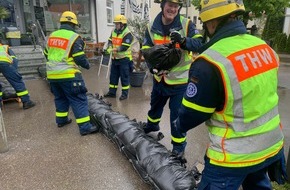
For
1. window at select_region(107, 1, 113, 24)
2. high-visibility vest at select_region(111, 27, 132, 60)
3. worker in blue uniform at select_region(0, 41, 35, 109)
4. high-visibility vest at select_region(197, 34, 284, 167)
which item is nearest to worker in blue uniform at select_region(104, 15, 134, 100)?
high-visibility vest at select_region(111, 27, 132, 60)

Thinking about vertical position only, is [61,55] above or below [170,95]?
above

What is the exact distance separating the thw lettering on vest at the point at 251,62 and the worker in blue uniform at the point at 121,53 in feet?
14.4

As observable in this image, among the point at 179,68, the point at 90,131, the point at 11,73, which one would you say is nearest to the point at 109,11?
the point at 11,73

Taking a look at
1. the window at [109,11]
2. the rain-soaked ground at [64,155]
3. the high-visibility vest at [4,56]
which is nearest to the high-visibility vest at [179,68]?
the rain-soaked ground at [64,155]

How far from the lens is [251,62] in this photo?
1.42 m

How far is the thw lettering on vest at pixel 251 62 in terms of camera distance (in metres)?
1.38

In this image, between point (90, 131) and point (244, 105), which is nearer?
point (244, 105)

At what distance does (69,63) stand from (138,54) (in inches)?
158

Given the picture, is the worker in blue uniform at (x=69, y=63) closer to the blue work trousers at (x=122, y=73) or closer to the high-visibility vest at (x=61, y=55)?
the high-visibility vest at (x=61, y=55)

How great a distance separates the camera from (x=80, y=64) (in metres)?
3.84

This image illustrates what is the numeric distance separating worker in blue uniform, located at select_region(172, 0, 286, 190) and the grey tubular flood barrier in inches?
32.1

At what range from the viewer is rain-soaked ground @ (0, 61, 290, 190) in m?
2.85

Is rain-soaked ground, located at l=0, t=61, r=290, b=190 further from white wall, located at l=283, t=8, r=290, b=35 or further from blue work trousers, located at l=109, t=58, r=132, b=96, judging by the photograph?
white wall, located at l=283, t=8, r=290, b=35

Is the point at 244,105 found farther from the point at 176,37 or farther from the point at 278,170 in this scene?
the point at 176,37
